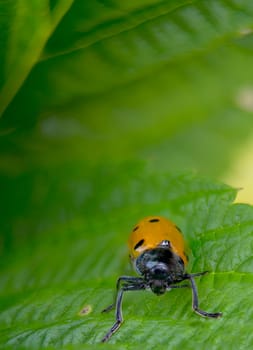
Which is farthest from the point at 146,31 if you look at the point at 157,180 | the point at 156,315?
the point at 156,315

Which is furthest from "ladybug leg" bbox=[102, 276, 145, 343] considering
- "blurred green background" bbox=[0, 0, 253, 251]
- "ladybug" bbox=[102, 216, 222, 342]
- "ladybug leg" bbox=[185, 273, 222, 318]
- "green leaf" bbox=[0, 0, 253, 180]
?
"green leaf" bbox=[0, 0, 253, 180]

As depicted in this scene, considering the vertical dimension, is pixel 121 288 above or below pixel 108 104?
below

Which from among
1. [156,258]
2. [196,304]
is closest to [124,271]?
[156,258]

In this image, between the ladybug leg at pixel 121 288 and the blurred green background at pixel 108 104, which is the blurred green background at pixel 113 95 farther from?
the ladybug leg at pixel 121 288

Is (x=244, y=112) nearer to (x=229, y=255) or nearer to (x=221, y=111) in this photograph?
(x=221, y=111)

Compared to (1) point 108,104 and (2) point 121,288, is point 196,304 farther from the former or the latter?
(1) point 108,104

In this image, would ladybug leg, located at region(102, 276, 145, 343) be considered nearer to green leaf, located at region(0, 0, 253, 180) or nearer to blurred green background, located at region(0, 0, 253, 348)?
blurred green background, located at region(0, 0, 253, 348)
